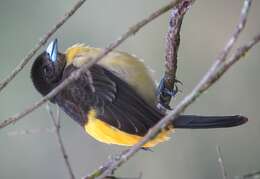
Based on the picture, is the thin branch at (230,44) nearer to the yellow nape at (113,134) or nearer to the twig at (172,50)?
the twig at (172,50)

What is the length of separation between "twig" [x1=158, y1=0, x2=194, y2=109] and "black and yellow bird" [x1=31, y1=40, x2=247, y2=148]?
0.05m

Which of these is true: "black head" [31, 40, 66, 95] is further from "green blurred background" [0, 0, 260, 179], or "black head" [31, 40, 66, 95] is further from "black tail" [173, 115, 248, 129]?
"green blurred background" [0, 0, 260, 179]

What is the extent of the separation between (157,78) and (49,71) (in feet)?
3.08

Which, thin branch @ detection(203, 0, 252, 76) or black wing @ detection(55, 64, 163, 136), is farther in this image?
black wing @ detection(55, 64, 163, 136)

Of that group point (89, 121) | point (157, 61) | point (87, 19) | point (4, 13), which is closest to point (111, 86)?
point (89, 121)

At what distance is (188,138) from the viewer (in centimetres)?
331

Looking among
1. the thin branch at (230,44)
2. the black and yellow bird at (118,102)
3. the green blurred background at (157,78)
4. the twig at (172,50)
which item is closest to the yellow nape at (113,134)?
the black and yellow bird at (118,102)

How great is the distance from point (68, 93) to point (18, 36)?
192 cm

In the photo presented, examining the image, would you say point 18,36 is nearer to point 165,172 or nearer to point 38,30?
point 38,30

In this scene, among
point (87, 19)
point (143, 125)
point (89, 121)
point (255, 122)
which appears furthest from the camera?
point (87, 19)

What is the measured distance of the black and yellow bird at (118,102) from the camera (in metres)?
1.79

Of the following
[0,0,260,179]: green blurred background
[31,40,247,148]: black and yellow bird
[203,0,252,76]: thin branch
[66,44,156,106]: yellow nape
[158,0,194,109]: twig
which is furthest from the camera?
[0,0,260,179]: green blurred background

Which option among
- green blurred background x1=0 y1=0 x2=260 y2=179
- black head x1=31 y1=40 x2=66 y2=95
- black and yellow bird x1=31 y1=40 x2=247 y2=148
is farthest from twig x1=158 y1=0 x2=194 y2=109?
green blurred background x1=0 y1=0 x2=260 y2=179

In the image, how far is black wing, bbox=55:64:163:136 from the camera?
1788 millimetres
